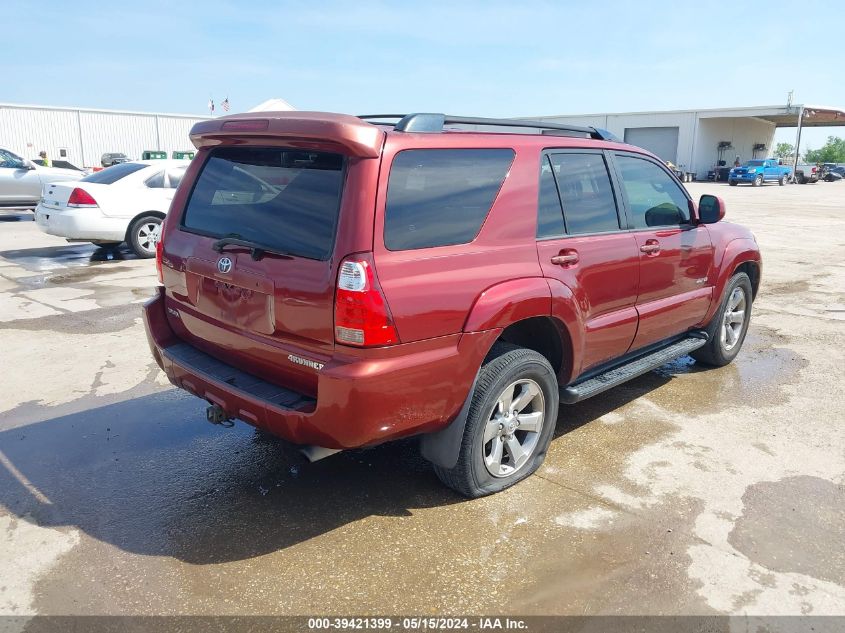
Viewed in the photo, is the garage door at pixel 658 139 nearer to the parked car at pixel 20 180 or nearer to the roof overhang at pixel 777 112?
the roof overhang at pixel 777 112

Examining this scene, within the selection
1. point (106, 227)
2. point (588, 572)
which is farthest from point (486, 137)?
point (106, 227)

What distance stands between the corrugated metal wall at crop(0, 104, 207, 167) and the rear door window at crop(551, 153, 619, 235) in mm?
34005

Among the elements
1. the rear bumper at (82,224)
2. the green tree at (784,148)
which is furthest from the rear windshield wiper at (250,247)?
the green tree at (784,148)

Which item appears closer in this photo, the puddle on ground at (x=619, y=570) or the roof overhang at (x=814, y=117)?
the puddle on ground at (x=619, y=570)

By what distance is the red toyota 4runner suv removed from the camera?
2.87m

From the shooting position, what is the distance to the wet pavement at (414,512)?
110 inches

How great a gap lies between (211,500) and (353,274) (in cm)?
156

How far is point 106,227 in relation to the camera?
10414mm

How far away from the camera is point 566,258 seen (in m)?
3.69

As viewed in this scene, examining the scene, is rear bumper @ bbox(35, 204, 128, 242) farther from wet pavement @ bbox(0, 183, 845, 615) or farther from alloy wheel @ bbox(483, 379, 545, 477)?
alloy wheel @ bbox(483, 379, 545, 477)

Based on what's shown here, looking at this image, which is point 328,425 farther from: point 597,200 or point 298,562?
point 597,200

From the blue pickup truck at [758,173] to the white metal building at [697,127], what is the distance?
470 cm

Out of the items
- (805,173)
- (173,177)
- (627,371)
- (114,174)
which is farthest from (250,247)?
(805,173)

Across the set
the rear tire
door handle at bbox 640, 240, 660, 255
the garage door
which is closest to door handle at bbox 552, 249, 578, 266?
door handle at bbox 640, 240, 660, 255
